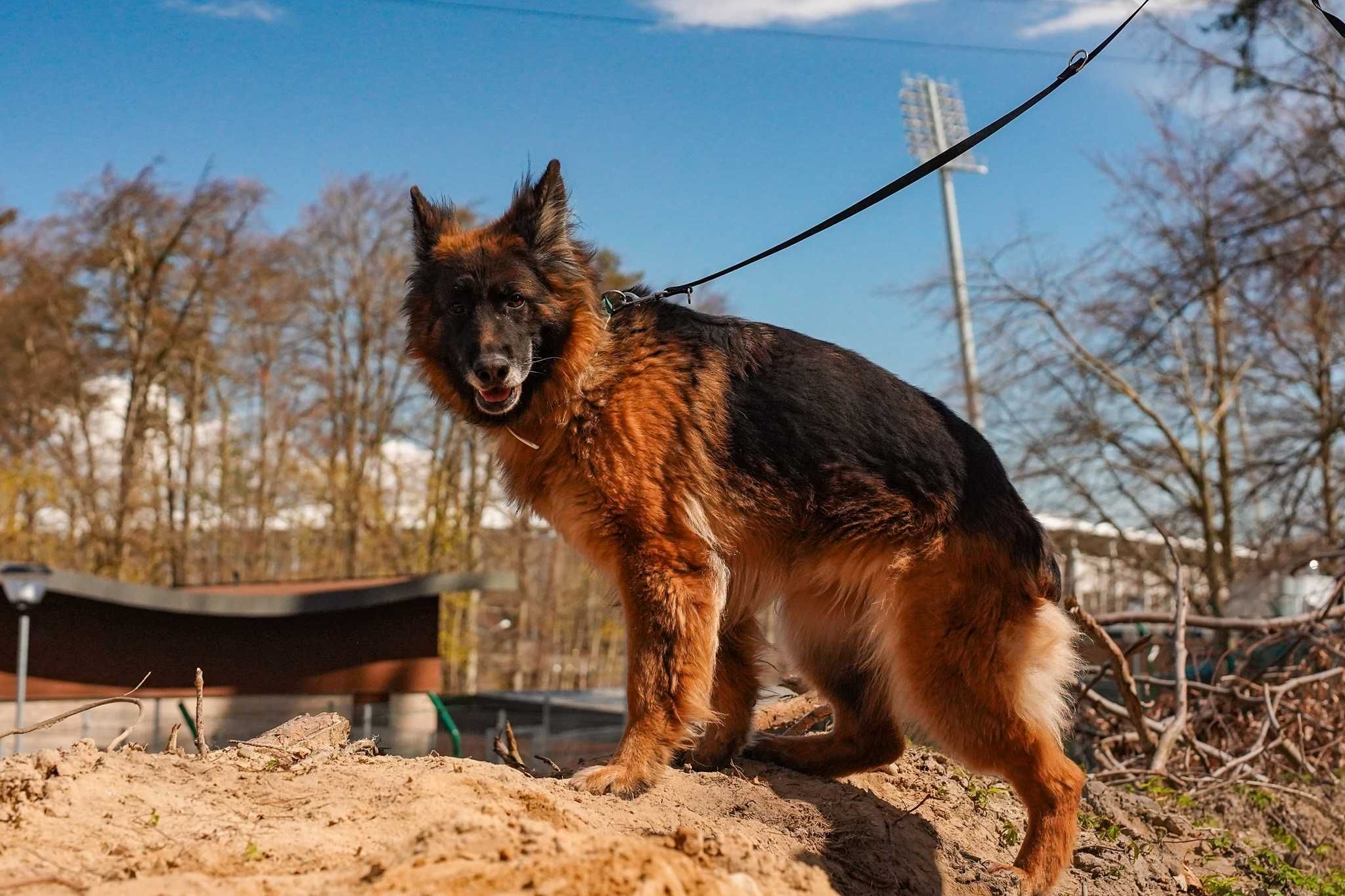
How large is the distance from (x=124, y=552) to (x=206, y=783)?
29.7 metres

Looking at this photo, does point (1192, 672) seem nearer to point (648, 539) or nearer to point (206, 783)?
point (648, 539)

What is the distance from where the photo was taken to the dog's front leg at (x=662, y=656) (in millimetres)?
4480

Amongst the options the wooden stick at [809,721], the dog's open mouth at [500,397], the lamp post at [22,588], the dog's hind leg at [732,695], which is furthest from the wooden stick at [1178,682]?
the lamp post at [22,588]

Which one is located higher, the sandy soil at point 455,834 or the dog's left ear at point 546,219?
the dog's left ear at point 546,219

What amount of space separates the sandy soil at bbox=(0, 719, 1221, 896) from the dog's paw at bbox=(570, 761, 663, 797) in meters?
0.05

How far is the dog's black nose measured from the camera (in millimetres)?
4715

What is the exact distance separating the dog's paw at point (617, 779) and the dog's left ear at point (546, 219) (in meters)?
2.26

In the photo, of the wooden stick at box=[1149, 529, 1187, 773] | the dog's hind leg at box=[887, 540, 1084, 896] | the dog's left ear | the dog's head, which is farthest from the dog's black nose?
the wooden stick at box=[1149, 529, 1187, 773]

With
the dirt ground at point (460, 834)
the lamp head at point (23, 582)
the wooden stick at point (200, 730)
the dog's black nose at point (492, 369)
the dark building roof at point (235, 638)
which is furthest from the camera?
the dark building roof at point (235, 638)

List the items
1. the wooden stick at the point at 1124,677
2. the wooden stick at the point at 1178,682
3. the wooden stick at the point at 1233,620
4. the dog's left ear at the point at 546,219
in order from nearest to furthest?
1. the dog's left ear at the point at 546,219
2. the wooden stick at the point at 1124,677
3. the wooden stick at the point at 1178,682
4. the wooden stick at the point at 1233,620

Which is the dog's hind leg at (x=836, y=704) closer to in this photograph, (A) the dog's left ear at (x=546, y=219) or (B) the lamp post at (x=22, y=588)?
(A) the dog's left ear at (x=546, y=219)

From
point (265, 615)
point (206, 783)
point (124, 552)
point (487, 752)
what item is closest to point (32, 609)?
point (265, 615)

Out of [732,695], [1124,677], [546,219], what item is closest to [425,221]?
[546,219]

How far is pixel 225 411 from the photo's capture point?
111ft
